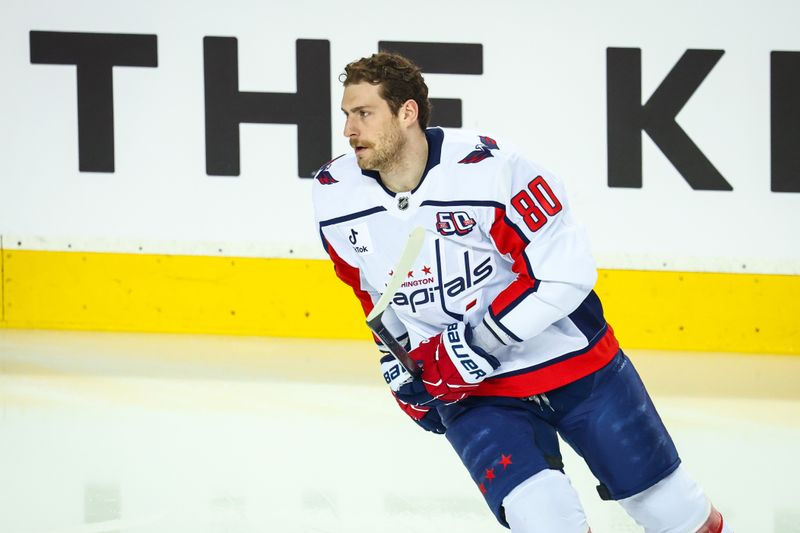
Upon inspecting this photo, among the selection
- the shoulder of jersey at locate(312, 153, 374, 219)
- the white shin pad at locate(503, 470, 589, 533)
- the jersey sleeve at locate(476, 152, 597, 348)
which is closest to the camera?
the white shin pad at locate(503, 470, 589, 533)

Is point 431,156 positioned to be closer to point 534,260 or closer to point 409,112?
point 409,112

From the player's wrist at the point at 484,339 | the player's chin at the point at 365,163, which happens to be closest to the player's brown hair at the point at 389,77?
the player's chin at the point at 365,163

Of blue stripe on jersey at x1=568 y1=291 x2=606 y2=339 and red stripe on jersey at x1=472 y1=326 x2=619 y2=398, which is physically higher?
blue stripe on jersey at x1=568 y1=291 x2=606 y2=339

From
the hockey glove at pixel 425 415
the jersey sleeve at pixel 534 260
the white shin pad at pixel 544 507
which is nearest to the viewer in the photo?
the white shin pad at pixel 544 507

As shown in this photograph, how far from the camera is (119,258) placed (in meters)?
6.05

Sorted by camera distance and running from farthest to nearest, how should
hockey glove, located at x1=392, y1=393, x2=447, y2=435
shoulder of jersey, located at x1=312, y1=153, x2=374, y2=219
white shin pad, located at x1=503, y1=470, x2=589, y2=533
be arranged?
hockey glove, located at x1=392, y1=393, x2=447, y2=435, shoulder of jersey, located at x1=312, y1=153, x2=374, y2=219, white shin pad, located at x1=503, y1=470, x2=589, y2=533

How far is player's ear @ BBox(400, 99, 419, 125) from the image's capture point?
7.94 feet

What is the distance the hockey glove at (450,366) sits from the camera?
91.8 inches

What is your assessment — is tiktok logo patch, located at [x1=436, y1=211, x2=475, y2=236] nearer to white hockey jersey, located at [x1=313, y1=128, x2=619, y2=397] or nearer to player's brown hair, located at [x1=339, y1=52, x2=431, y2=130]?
white hockey jersey, located at [x1=313, y1=128, x2=619, y2=397]

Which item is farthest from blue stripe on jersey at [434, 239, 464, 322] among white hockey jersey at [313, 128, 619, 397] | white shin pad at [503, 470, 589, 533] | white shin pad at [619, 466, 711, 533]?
white shin pad at [619, 466, 711, 533]

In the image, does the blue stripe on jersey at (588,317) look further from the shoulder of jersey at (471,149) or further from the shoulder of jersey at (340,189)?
the shoulder of jersey at (340,189)

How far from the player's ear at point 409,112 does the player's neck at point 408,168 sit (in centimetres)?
3

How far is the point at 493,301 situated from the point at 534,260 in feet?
0.40

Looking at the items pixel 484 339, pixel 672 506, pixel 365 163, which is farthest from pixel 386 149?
pixel 672 506
